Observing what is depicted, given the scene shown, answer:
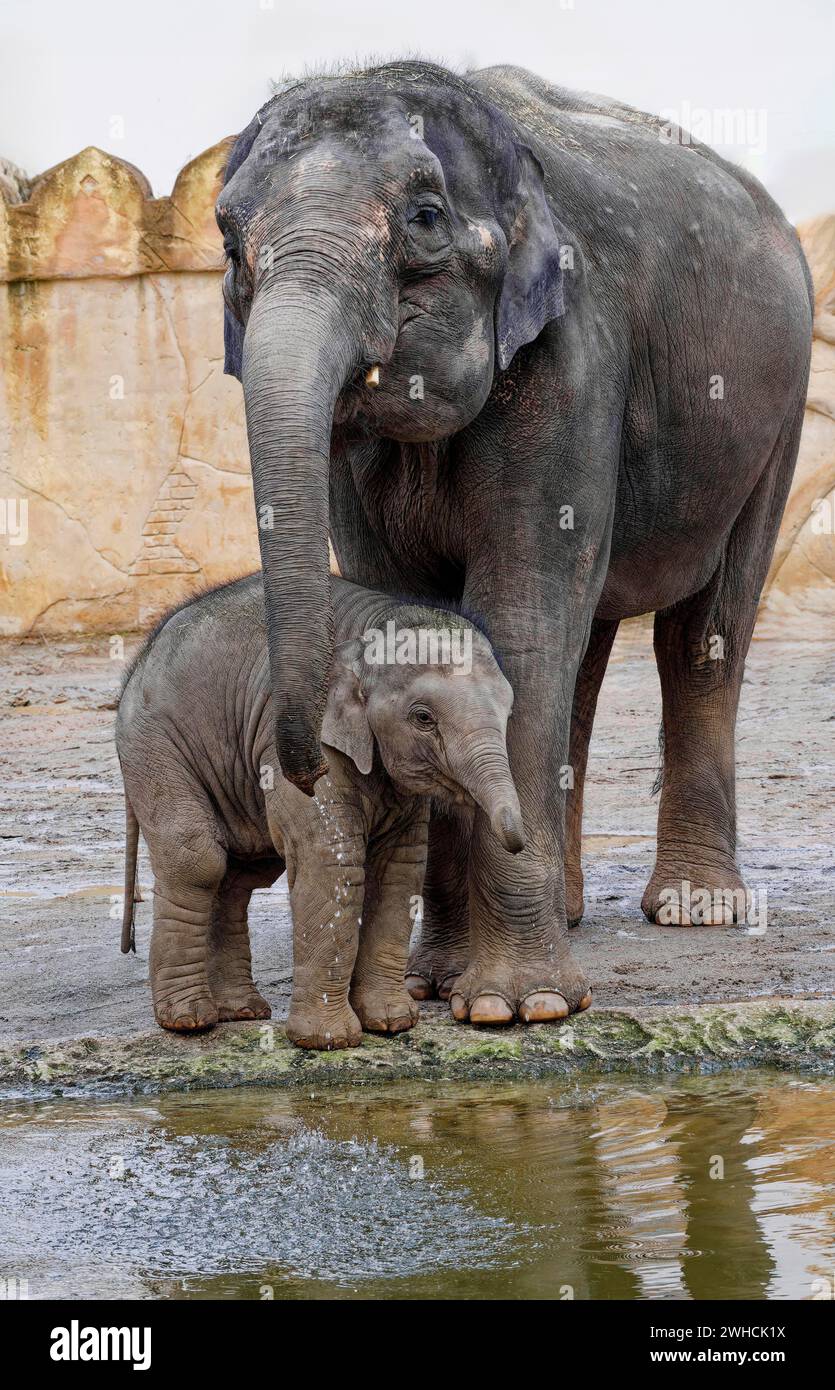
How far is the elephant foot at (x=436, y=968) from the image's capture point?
17.7 feet

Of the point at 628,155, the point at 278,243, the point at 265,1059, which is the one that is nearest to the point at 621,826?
the point at 628,155

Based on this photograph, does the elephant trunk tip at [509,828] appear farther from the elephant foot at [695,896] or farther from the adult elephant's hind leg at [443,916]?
the elephant foot at [695,896]

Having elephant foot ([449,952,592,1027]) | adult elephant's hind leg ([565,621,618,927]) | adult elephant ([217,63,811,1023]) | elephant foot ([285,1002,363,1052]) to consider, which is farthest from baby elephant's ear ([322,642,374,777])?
adult elephant's hind leg ([565,621,618,927])

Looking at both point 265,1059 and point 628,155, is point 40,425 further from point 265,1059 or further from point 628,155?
point 265,1059

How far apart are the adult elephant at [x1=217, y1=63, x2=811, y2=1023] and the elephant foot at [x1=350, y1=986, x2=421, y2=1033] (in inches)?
7.3

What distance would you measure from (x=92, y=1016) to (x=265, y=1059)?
76cm

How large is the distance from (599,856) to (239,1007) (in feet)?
10.4

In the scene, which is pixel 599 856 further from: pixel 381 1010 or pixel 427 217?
pixel 427 217

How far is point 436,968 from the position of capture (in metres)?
5.44

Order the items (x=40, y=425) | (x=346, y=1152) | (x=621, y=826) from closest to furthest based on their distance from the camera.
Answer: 1. (x=346, y=1152)
2. (x=621, y=826)
3. (x=40, y=425)

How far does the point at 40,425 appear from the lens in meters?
15.1

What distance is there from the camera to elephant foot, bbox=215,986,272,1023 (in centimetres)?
512

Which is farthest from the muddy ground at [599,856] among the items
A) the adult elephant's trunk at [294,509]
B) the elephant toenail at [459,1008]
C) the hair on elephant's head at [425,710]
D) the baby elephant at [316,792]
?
the adult elephant's trunk at [294,509]

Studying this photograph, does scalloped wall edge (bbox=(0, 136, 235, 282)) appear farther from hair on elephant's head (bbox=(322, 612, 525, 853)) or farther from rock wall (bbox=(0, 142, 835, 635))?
hair on elephant's head (bbox=(322, 612, 525, 853))
